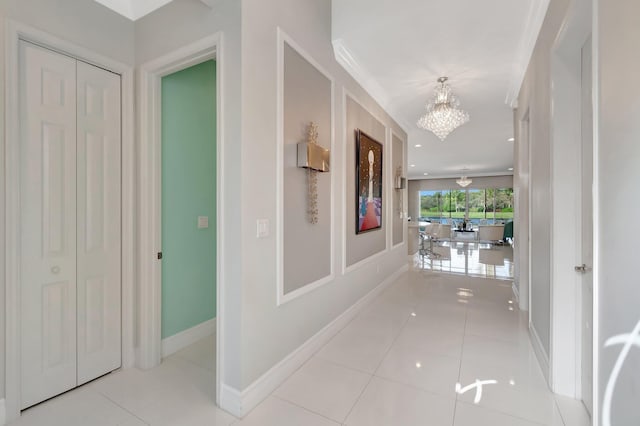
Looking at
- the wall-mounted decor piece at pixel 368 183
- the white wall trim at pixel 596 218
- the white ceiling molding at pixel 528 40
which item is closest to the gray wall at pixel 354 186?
the wall-mounted decor piece at pixel 368 183

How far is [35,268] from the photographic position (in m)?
1.79

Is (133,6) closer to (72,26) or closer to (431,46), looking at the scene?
(72,26)

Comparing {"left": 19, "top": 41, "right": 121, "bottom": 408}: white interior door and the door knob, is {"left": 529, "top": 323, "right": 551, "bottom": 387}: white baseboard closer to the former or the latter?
the door knob

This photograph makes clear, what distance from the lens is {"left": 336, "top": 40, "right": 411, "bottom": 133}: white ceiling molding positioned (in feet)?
9.52

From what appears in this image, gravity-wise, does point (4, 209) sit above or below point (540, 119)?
below

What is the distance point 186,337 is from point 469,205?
14.1 meters

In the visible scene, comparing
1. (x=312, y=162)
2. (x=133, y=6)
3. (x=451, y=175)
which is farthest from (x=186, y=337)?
(x=451, y=175)

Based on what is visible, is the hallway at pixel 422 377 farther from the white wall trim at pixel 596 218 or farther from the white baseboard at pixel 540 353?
the white wall trim at pixel 596 218

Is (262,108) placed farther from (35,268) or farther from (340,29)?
(35,268)

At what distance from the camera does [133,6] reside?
227cm

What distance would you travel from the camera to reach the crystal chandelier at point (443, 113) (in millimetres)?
3590

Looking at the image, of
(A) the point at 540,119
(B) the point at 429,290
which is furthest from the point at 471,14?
(B) the point at 429,290

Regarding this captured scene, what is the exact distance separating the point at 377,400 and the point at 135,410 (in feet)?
5.07

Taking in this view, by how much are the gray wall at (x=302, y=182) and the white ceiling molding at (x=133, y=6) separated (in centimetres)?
109
